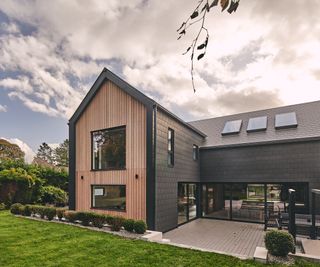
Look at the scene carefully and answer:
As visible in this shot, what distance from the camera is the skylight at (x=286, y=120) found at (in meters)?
14.0

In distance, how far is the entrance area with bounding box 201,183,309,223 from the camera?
12.8 m

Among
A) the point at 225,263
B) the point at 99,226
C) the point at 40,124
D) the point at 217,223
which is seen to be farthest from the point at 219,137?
the point at 40,124

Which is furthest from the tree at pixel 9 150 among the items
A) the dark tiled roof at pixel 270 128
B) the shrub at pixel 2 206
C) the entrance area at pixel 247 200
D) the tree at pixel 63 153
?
the entrance area at pixel 247 200

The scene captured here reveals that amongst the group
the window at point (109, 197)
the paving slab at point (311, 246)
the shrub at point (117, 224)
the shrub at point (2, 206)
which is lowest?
the shrub at point (2, 206)

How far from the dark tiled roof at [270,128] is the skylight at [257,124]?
0.24 m

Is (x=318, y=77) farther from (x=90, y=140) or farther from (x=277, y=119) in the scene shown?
(x=90, y=140)

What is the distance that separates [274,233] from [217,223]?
7.42 meters

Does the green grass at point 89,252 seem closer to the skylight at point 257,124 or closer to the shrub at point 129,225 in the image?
the shrub at point 129,225

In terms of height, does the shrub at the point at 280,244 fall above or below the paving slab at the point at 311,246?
above

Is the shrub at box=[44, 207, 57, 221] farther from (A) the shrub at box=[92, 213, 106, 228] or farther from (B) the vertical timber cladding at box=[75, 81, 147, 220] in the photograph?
(A) the shrub at box=[92, 213, 106, 228]

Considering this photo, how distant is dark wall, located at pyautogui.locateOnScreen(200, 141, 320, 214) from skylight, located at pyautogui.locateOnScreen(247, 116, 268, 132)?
154cm

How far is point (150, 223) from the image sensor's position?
1004 centimetres

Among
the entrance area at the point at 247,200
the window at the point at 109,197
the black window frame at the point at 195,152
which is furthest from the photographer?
the black window frame at the point at 195,152

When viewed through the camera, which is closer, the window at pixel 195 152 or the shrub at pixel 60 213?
the shrub at pixel 60 213
